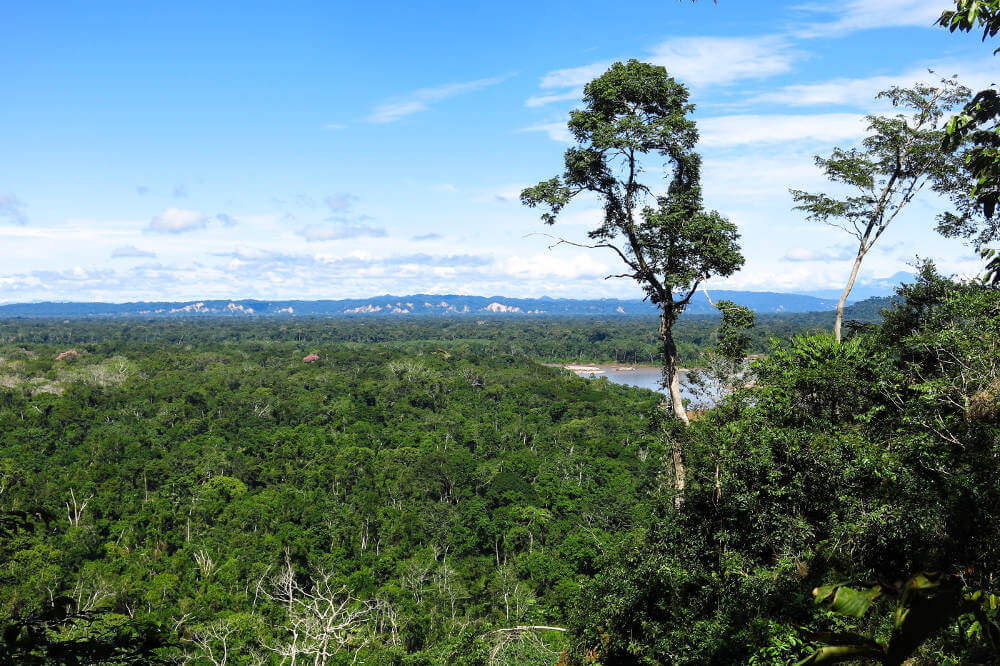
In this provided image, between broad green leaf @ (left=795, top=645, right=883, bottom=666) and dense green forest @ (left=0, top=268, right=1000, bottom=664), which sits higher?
broad green leaf @ (left=795, top=645, right=883, bottom=666)

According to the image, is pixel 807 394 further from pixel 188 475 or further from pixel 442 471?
pixel 188 475

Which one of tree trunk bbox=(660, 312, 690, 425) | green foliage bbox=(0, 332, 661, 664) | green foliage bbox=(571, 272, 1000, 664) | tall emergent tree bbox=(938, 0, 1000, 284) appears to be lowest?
green foliage bbox=(0, 332, 661, 664)

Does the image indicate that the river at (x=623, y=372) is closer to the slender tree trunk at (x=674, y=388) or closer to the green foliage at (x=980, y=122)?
the slender tree trunk at (x=674, y=388)

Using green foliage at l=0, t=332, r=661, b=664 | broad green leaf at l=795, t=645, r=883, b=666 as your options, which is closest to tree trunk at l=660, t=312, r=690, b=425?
green foliage at l=0, t=332, r=661, b=664

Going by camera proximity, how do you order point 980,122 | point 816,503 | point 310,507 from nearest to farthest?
point 980,122, point 816,503, point 310,507

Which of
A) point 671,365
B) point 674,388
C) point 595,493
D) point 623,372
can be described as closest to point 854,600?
point 674,388

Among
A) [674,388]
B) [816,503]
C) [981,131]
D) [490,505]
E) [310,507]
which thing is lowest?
[490,505]

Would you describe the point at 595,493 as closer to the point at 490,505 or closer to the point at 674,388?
the point at 490,505

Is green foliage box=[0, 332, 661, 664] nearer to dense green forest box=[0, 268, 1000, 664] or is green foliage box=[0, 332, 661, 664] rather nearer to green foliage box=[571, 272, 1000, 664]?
dense green forest box=[0, 268, 1000, 664]

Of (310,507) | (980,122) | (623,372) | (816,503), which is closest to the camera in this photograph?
(980,122)

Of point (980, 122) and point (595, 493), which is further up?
point (980, 122)

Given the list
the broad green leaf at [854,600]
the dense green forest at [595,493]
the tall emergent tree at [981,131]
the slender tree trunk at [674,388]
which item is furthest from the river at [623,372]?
the broad green leaf at [854,600]
